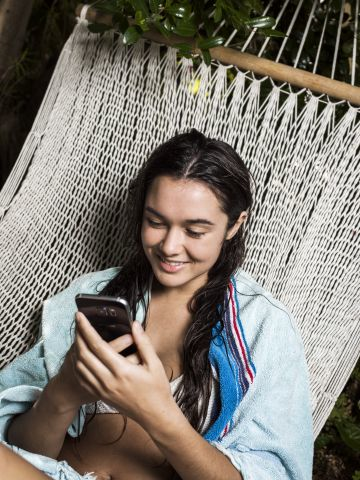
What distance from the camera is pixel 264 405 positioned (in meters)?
1.28

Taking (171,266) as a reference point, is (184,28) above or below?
above

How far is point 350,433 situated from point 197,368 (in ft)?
3.13

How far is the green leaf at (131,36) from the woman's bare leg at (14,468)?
1062 millimetres

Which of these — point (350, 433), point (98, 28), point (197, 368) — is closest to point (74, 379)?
point (197, 368)

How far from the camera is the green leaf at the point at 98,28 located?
1.82 meters

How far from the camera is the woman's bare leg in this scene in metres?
0.99

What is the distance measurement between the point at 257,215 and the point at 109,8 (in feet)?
2.07

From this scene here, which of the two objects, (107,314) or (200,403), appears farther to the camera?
(200,403)

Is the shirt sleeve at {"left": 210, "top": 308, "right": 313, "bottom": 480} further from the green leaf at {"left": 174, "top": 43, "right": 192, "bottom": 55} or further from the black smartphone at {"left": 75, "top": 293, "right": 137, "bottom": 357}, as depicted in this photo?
the green leaf at {"left": 174, "top": 43, "right": 192, "bottom": 55}

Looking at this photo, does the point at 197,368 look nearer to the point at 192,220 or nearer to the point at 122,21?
the point at 192,220

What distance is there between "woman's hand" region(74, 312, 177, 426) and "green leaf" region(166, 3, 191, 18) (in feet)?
2.95

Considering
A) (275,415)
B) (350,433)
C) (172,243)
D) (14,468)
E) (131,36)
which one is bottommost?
(350,433)

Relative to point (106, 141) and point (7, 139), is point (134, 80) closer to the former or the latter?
point (106, 141)

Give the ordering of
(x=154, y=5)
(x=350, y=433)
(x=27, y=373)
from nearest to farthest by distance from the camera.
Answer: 1. (x=27, y=373)
2. (x=154, y=5)
3. (x=350, y=433)
